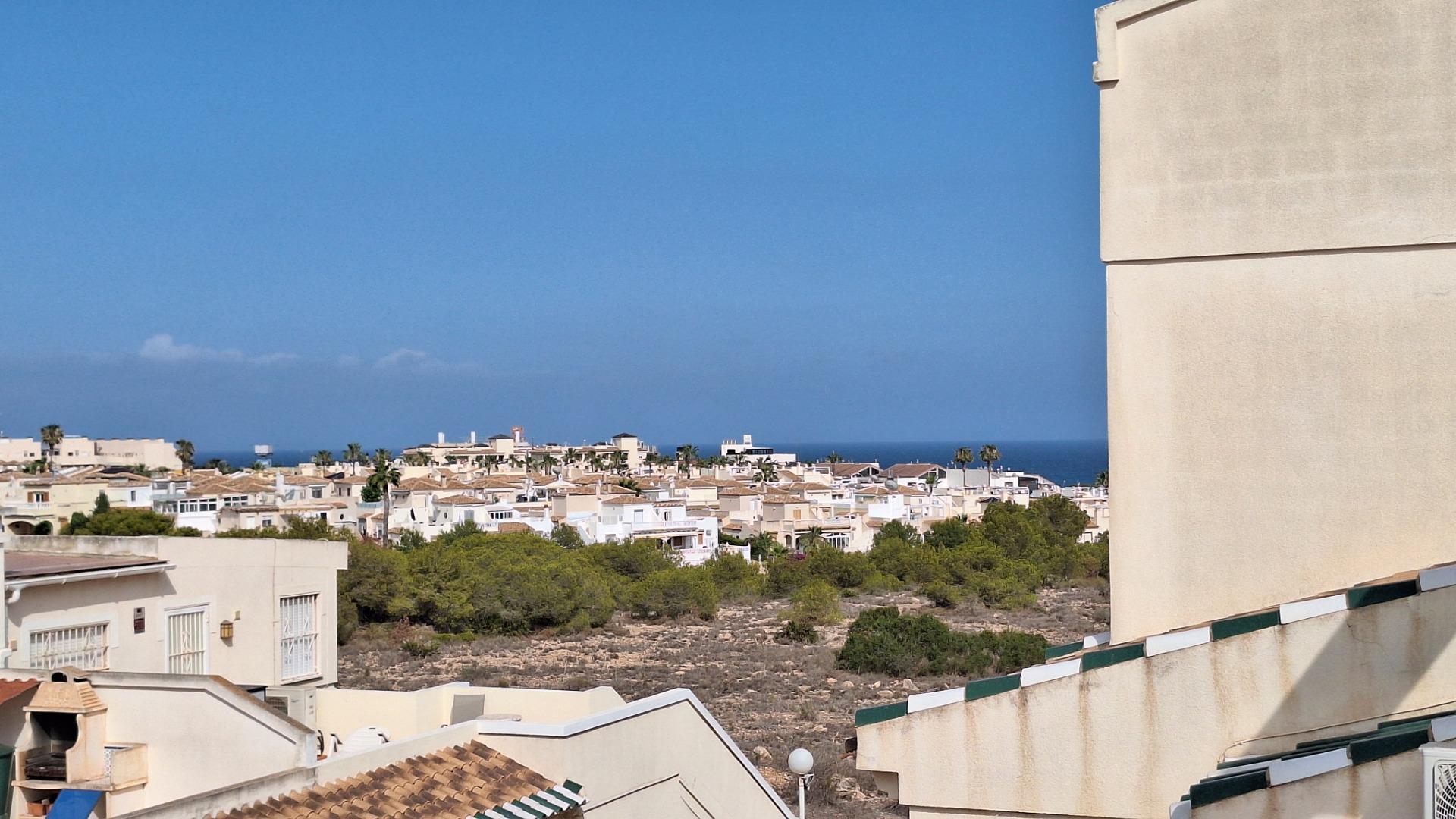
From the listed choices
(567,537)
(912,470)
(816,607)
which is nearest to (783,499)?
(567,537)

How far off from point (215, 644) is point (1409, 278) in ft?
39.5

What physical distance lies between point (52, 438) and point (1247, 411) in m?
116

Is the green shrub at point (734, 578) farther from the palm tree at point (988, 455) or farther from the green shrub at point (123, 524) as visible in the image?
the palm tree at point (988, 455)

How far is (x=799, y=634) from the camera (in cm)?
A: 4388

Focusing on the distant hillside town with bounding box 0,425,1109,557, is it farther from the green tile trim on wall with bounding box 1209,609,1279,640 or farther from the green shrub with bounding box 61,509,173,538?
the green tile trim on wall with bounding box 1209,609,1279,640

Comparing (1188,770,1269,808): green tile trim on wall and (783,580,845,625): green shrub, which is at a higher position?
(1188,770,1269,808): green tile trim on wall

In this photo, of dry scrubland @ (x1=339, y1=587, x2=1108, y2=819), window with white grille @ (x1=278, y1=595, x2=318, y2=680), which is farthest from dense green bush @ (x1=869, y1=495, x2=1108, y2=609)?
window with white grille @ (x1=278, y1=595, x2=318, y2=680)

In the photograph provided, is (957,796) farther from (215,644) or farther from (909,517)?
(909,517)

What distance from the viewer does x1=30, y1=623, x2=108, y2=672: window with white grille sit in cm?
1195

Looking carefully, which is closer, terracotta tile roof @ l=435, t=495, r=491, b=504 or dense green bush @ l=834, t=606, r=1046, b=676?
dense green bush @ l=834, t=606, r=1046, b=676

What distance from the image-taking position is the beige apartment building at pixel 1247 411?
5531 millimetres

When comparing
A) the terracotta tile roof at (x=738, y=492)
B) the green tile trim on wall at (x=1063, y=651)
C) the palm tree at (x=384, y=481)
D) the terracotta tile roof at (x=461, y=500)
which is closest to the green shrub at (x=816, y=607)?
the palm tree at (x=384, y=481)

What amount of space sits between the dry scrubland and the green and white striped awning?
12751 mm

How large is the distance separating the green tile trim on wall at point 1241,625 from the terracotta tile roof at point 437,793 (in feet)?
15.5
